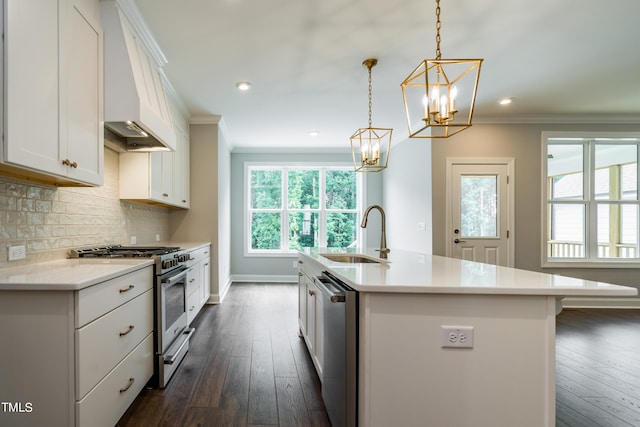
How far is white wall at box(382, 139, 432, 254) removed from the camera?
4.41m

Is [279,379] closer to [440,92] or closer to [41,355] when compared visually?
[41,355]

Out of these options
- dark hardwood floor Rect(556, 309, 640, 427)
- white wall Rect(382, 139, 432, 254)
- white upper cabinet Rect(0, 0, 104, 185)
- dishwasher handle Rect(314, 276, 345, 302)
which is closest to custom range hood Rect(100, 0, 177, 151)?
white upper cabinet Rect(0, 0, 104, 185)

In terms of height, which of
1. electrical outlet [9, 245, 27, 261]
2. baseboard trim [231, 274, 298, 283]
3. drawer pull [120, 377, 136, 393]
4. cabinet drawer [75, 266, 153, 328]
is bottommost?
baseboard trim [231, 274, 298, 283]

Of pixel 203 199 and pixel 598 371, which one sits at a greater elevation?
pixel 203 199

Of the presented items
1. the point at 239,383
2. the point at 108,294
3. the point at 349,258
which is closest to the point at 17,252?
the point at 108,294

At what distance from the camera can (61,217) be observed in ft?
6.82

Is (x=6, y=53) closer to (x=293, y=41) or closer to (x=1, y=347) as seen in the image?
(x=1, y=347)

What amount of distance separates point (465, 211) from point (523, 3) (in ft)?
9.02

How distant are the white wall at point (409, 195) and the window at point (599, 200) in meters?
1.62

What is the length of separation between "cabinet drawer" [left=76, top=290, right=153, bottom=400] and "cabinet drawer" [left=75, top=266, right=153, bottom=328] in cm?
4

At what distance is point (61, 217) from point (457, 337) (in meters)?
2.55

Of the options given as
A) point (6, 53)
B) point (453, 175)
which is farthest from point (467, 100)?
point (6, 53)

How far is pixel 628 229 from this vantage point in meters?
4.32

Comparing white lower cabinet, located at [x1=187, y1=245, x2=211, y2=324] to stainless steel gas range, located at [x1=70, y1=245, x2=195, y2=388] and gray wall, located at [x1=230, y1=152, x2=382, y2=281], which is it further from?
gray wall, located at [x1=230, y1=152, x2=382, y2=281]
